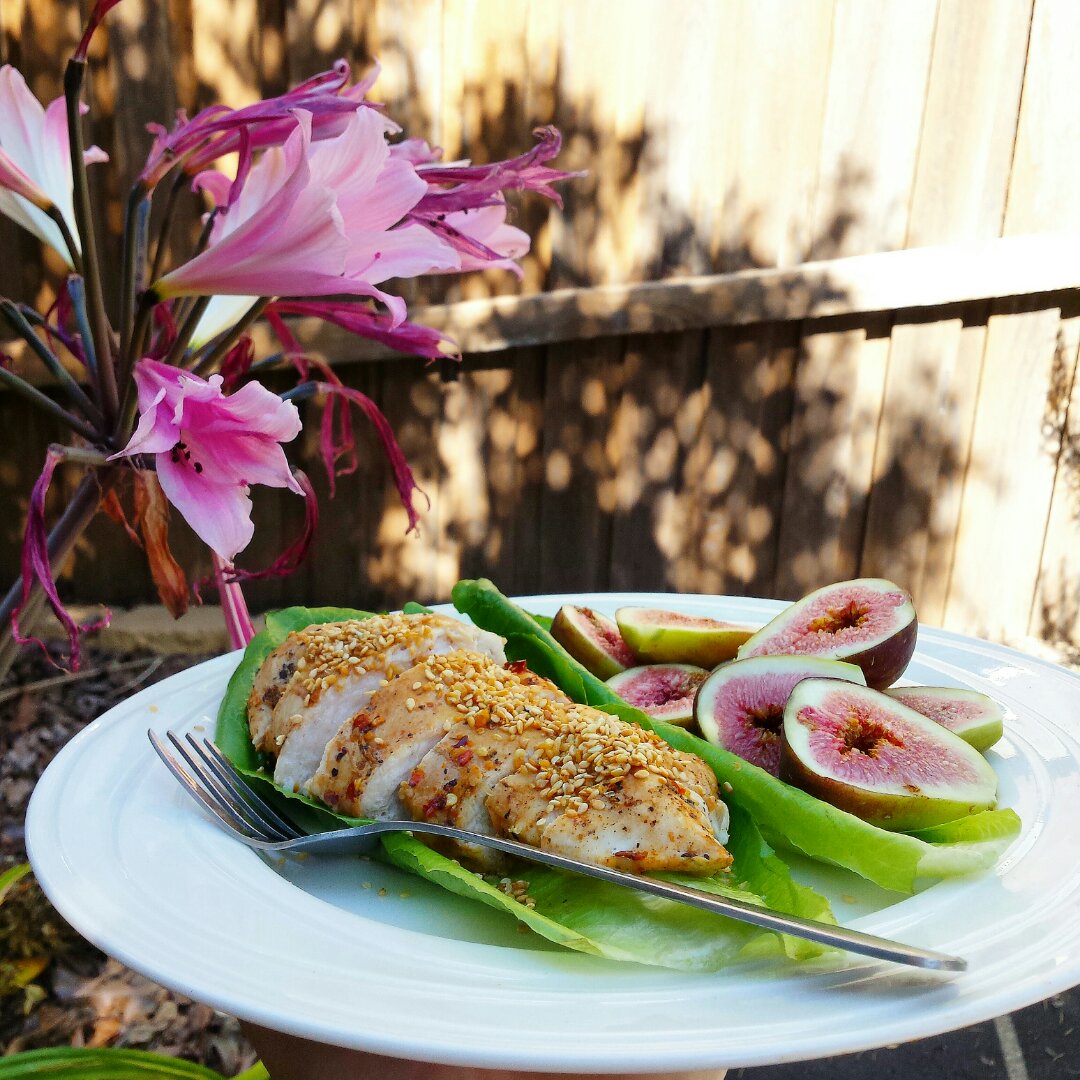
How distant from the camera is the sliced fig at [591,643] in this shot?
2068 millimetres

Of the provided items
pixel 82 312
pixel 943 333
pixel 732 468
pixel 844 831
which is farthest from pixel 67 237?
pixel 943 333

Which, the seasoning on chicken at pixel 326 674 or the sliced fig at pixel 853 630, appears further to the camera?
the sliced fig at pixel 853 630

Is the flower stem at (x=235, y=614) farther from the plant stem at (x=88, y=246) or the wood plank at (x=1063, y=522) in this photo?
the wood plank at (x=1063, y=522)

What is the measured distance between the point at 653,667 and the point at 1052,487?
2.83m

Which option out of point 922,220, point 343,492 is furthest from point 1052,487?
point 343,492

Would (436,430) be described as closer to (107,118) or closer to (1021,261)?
(107,118)

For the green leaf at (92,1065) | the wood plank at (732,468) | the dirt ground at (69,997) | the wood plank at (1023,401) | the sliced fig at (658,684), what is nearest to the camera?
the green leaf at (92,1065)

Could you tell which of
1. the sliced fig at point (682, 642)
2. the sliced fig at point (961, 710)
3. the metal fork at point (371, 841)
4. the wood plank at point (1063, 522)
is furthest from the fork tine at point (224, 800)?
the wood plank at point (1063, 522)

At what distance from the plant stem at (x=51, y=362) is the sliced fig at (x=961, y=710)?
1379mm

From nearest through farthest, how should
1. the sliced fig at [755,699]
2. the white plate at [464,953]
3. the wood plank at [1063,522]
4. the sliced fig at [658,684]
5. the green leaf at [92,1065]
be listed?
1. the white plate at [464,953]
2. the green leaf at [92,1065]
3. the sliced fig at [755,699]
4. the sliced fig at [658,684]
5. the wood plank at [1063,522]

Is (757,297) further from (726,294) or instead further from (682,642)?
(682,642)

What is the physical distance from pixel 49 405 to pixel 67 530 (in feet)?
0.47

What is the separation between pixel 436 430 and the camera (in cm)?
436

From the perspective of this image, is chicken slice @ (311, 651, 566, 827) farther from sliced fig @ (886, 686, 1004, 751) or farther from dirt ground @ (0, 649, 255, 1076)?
dirt ground @ (0, 649, 255, 1076)
